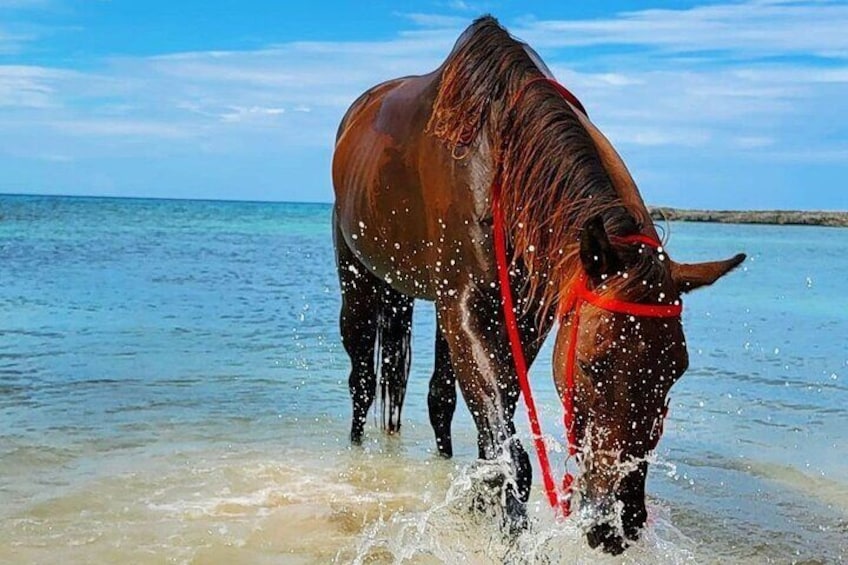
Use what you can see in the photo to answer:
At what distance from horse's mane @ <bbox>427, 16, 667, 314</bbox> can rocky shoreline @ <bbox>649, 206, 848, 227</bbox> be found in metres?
38.6

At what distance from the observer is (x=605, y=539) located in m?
2.44

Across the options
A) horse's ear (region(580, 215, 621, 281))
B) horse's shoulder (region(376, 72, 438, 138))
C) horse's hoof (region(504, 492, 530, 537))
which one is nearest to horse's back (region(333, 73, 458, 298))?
horse's shoulder (region(376, 72, 438, 138))

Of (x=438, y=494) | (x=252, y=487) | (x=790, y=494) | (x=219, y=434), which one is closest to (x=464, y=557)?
(x=438, y=494)

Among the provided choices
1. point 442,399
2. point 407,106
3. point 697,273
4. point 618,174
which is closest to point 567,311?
point 697,273

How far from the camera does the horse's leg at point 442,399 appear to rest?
4638mm

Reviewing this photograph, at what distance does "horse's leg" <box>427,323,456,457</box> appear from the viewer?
4.64 meters

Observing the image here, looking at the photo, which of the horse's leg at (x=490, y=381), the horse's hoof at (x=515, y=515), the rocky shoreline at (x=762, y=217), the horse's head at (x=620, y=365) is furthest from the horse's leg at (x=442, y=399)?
the rocky shoreline at (x=762, y=217)

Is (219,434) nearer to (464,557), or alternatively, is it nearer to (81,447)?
(81,447)

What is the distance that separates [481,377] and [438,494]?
3.92ft

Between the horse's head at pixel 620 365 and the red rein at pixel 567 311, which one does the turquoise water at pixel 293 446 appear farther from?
the horse's head at pixel 620 365

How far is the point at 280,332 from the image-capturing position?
8.55 meters

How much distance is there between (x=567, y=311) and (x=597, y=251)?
0.22 m

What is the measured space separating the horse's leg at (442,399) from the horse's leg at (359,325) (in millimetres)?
538

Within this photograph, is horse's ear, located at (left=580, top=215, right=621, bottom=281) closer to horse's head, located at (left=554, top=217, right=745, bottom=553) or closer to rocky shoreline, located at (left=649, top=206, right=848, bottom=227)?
horse's head, located at (left=554, top=217, right=745, bottom=553)
